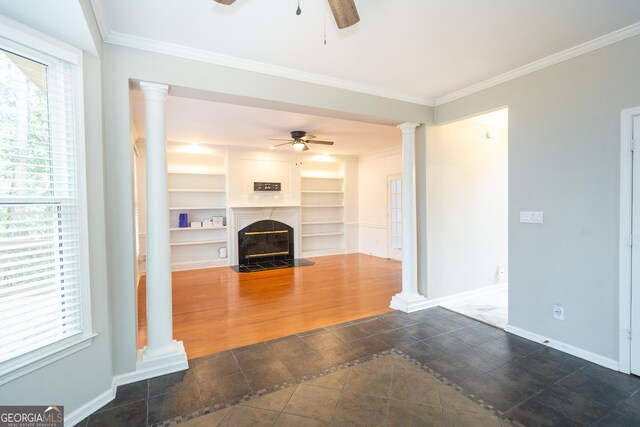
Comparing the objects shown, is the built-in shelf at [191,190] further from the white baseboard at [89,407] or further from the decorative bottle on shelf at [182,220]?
the white baseboard at [89,407]

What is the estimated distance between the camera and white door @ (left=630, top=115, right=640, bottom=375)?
2410 millimetres

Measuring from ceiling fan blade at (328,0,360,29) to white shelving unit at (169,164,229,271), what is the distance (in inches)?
225

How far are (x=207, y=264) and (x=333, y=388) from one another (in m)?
5.22

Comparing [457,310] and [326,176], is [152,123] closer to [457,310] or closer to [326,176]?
[457,310]

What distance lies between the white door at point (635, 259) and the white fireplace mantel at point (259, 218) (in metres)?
6.14

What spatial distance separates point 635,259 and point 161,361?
3.90 meters

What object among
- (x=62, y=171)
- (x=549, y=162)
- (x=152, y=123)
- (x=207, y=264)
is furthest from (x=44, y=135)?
(x=207, y=264)

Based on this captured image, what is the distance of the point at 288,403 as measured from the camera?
2172 mm

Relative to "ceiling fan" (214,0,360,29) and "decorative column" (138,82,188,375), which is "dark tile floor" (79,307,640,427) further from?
"ceiling fan" (214,0,360,29)

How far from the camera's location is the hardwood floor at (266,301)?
11.1ft

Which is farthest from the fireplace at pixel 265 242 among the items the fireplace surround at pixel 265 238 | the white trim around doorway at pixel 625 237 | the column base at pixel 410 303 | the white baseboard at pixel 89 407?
the white trim around doorway at pixel 625 237

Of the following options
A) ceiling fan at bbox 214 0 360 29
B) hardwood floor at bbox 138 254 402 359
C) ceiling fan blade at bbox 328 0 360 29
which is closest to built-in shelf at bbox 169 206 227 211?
hardwood floor at bbox 138 254 402 359

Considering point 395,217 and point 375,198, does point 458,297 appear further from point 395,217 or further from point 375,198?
point 375,198

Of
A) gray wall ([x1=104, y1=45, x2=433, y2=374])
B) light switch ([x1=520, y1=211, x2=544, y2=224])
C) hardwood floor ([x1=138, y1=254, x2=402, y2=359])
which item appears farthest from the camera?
hardwood floor ([x1=138, y1=254, x2=402, y2=359])
